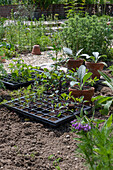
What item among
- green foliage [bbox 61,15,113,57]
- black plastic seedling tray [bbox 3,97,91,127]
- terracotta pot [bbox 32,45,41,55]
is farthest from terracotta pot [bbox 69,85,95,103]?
terracotta pot [bbox 32,45,41,55]

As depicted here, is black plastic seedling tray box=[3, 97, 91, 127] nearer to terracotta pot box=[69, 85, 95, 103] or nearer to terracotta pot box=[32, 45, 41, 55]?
terracotta pot box=[69, 85, 95, 103]

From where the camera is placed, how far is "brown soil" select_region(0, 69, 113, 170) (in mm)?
2352

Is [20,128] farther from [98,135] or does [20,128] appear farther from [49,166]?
[98,135]

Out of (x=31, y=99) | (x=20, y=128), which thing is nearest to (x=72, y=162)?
(x=20, y=128)

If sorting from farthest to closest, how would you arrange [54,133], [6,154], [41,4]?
[41,4] < [54,133] < [6,154]

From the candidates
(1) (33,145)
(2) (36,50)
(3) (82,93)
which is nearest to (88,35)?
(2) (36,50)

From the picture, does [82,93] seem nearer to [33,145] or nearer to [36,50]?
[33,145]

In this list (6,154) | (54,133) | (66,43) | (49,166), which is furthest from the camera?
(66,43)

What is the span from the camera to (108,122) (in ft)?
5.97

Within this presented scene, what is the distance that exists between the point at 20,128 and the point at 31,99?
0.63 meters

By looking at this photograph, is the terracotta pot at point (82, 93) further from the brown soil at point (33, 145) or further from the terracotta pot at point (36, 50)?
the terracotta pot at point (36, 50)

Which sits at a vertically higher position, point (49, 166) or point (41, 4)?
point (41, 4)

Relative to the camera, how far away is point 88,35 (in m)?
5.74

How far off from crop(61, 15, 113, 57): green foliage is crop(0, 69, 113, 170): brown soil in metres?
2.85
